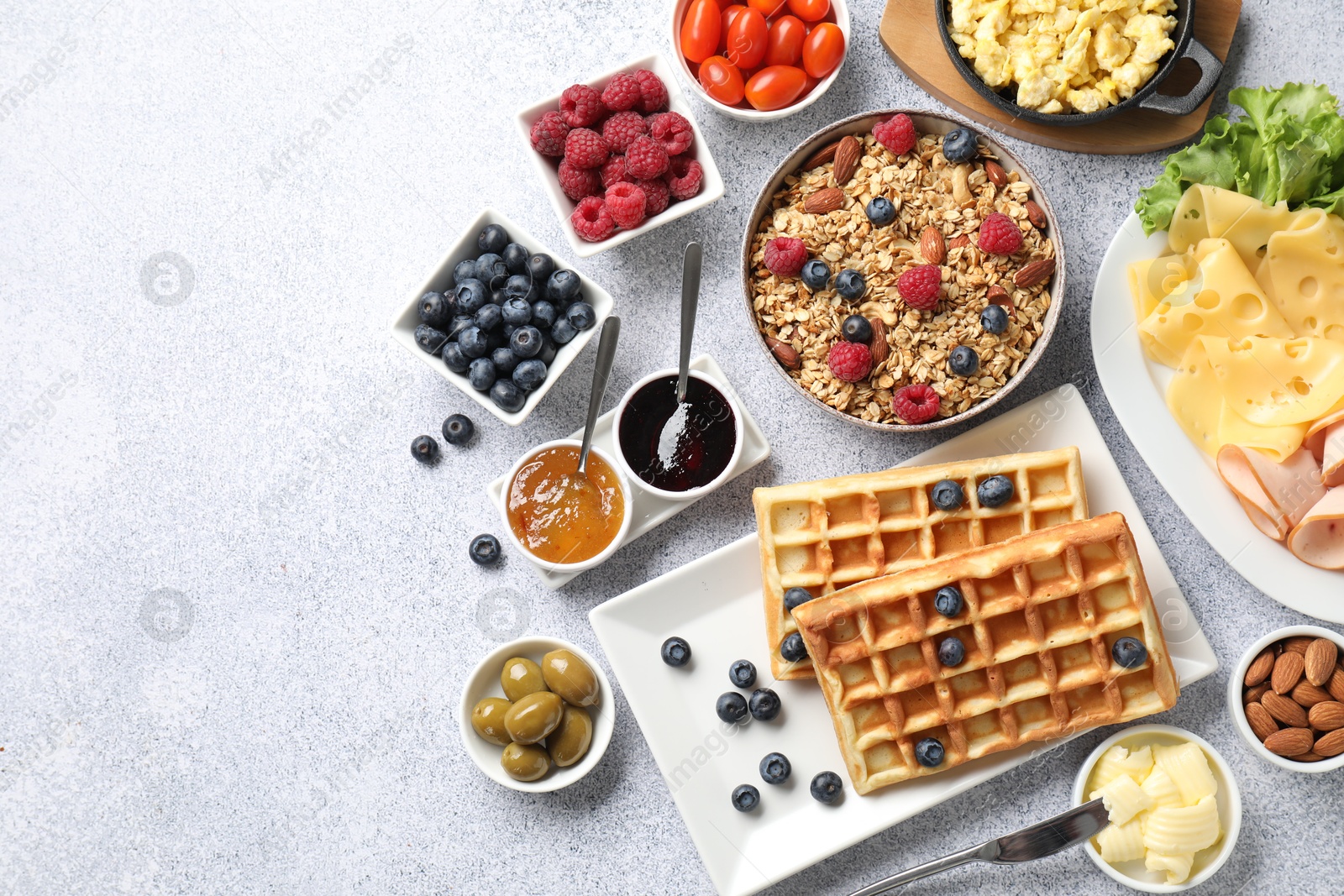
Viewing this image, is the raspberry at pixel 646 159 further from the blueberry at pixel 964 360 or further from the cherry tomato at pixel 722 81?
the blueberry at pixel 964 360

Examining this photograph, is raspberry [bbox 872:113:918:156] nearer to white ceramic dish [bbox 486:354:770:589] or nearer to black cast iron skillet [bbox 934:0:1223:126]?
black cast iron skillet [bbox 934:0:1223:126]

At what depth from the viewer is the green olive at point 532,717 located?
72.2 inches

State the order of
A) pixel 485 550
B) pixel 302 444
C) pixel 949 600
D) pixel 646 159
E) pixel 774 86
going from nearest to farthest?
pixel 949 600 < pixel 646 159 < pixel 774 86 < pixel 485 550 < pixel 302 444

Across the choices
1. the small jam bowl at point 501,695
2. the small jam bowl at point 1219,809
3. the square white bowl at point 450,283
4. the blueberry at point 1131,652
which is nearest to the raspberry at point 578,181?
the square white bowl at point 450,283

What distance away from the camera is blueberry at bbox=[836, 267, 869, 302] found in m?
1.83

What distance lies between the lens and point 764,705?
194 cm

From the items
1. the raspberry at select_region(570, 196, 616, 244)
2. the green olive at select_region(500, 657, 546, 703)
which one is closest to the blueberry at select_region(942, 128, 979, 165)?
the raspberry at select_region(570, 196, 616, 244)

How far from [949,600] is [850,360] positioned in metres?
0.52

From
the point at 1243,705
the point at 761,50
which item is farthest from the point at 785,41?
the point at 1243,705

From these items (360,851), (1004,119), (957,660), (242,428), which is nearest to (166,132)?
(242,428)

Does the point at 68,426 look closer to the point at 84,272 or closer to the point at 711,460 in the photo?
the point at 84,272

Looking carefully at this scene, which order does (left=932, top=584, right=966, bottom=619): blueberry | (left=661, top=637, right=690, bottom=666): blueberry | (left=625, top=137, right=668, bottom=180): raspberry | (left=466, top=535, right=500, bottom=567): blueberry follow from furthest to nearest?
(left=466, top=535, right=500, bottom=567): blueberry < (left=661, top=637, right=690, bottom=666): blueberry < (left=625, top=137, right=668, bottom=180): raspberry < (left=932, top=584, right=966, bottom=619): blueberry

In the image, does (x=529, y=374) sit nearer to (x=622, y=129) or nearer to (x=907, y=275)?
(x=622, y=129)

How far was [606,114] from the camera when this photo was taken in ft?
6.40
